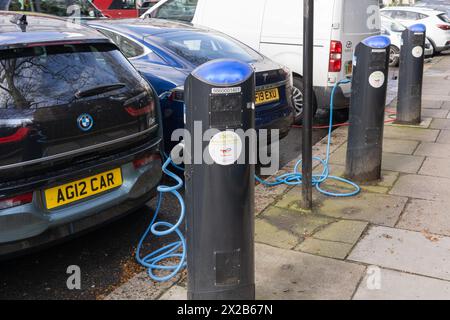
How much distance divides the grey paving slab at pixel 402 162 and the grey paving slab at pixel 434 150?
0.19 m

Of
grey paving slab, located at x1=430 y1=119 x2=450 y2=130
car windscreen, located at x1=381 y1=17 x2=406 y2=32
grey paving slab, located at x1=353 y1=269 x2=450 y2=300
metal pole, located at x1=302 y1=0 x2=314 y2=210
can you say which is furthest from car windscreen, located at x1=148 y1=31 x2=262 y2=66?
car windscreen, located at x1=381 y1=17 x2=406 y2=32

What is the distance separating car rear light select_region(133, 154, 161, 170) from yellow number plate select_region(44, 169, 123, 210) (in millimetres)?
162

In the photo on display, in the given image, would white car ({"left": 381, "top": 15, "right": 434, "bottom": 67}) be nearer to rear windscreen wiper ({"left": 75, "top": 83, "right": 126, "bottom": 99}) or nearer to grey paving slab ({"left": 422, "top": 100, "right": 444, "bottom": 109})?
grey paving slab ({"left": 422, "top": 100, "right": 444, "bottom": 109})

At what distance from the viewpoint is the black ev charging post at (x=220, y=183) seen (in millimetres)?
2551

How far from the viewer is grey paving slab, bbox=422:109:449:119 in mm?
8156

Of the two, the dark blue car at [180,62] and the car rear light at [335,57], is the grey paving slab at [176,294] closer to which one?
the dark blue car at [180,62]

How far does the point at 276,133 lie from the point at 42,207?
118 inches

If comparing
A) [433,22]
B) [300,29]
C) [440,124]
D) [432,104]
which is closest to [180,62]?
[300,29]

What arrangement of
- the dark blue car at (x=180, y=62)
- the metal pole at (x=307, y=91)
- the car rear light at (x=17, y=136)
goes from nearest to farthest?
the car rear light at (x=17, y=136) < the metal pole at (x=307, y=91) < the dark blue car at (x=180, y=62)

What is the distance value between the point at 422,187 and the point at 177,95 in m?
2.50

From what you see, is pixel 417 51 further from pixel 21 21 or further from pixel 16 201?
pixel 16 201

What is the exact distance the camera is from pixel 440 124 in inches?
298

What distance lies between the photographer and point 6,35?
3275 millimetres

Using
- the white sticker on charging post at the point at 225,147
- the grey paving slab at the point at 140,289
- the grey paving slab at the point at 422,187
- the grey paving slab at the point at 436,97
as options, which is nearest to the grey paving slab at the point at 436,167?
the grey paving slab at the point at 422,187
